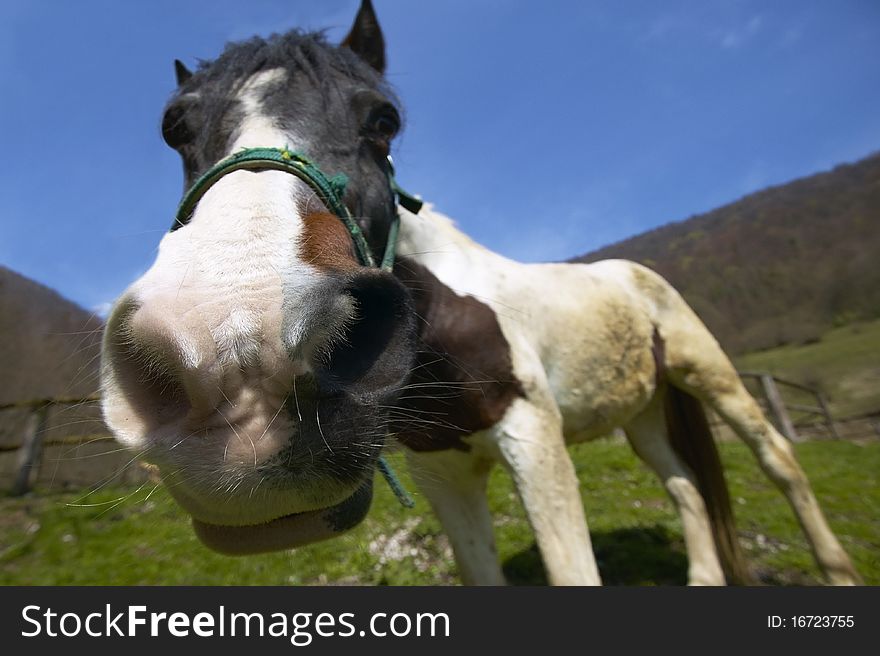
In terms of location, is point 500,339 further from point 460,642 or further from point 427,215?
point 460,642

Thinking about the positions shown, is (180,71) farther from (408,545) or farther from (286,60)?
(408,545)

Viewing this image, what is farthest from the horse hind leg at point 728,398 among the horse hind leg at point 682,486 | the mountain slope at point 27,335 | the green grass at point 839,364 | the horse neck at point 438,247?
the green grass at point 839,364

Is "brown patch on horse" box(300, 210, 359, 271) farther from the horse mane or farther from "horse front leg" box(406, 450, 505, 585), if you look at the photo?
"horse front leg" box(406, 450, 505, 585)

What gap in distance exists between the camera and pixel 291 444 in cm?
98

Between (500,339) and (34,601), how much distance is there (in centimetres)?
207

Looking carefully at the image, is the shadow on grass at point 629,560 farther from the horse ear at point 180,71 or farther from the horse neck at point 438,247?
the horse ear at point 180,71

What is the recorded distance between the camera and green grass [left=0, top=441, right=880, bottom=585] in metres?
3.77


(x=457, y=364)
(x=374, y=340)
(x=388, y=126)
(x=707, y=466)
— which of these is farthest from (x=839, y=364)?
(x=374, y=340)

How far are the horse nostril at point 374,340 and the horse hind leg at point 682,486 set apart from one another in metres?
3.34

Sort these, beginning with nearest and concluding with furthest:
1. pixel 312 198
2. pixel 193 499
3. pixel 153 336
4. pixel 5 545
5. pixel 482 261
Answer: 1. pixel 153 336
2. pixel 193 499
3. pixel 312 198
4. pixel 482 261
5. pixel 5 545

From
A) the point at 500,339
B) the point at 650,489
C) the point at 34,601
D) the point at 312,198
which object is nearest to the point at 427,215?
the point at 500,339

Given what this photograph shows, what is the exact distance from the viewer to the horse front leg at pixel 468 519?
2.65 metres

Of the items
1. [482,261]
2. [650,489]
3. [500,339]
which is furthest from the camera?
[650,489]

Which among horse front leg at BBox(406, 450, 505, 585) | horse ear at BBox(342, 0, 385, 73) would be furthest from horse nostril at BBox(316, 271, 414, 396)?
horse ear at BBox(342, 0, 385, 73)
